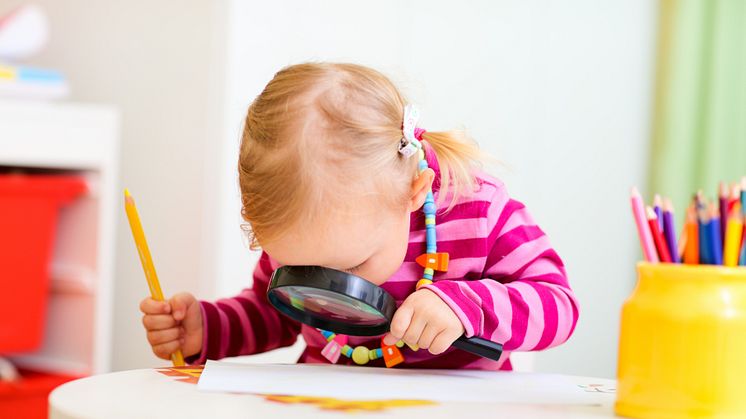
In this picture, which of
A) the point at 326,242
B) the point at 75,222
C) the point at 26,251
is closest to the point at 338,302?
the point at 326,242

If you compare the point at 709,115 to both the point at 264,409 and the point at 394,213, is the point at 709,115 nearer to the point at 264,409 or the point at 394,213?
the point at 394,213

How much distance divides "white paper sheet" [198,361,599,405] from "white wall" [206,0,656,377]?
1.31m

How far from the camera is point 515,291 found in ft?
2.61

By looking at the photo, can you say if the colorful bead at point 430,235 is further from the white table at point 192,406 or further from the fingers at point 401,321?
the white table at point 192,406

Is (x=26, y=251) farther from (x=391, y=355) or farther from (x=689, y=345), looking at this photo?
(x=689, y=345)

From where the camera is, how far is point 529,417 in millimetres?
566

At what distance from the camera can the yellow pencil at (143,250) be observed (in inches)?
30.8

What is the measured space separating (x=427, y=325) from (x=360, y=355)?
17 centimetres

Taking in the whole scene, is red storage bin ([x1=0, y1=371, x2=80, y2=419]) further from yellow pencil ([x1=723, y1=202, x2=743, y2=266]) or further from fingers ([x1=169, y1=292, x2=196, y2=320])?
yellow pencil ([x1=723, y1=202, x2=743, y2=266])

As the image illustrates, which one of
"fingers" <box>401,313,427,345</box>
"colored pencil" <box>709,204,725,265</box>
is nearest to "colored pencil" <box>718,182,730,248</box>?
"colored pencil" <box>709,204,725,265</box>

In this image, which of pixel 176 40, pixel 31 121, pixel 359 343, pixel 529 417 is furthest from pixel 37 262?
pixel 529 417

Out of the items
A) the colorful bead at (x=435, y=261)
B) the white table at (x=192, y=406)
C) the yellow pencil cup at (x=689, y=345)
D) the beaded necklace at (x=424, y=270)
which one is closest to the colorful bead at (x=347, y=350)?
the beaded necklace at (x=424, y=270)

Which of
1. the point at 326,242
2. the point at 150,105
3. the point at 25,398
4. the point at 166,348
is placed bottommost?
the point at 25,398

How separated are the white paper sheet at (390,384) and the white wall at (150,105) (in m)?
1.41
